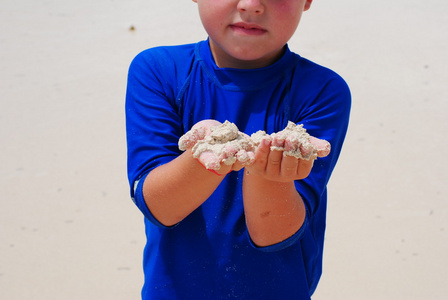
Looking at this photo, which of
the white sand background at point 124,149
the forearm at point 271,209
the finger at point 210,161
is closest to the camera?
the finger at point 210,161

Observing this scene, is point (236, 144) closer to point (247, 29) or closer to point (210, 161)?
point (210, 161)

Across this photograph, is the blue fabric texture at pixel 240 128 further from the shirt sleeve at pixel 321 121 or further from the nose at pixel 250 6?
the nose at pixel 250 6

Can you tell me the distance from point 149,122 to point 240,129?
0.46ft

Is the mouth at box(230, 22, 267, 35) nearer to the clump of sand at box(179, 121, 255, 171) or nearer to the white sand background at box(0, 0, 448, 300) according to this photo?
the clump of sand at box(179, 121, 255, 171)

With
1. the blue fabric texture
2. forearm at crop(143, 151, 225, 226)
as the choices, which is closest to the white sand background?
the blue fabric texture

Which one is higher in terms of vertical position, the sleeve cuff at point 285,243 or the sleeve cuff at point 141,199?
the sleeve cuff at point 141,199

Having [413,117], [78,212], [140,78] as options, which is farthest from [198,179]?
[413,117]

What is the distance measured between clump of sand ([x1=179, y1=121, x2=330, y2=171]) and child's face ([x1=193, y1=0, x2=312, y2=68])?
6.9 inches

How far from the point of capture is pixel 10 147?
2.50 meters

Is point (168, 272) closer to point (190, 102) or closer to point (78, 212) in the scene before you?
point (190, 102)

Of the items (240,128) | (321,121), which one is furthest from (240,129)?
(321,121)

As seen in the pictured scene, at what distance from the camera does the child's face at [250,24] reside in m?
0.87

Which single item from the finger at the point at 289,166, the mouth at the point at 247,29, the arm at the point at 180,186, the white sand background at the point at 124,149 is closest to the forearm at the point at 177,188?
the arm at the point at 180,186

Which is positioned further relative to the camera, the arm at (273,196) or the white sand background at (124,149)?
the white sand background at (124,149)
